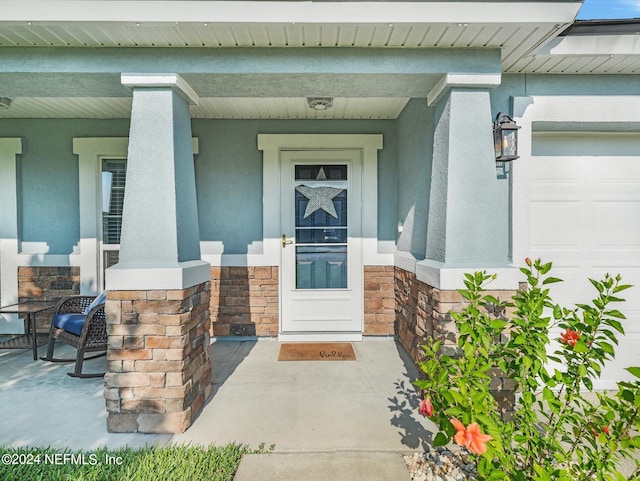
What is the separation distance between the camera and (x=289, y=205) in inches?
167

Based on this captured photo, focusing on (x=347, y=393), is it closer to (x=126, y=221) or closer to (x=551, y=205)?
(x=126, y=221)

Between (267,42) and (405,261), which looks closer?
(267,42)

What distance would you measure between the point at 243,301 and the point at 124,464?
2252 mm

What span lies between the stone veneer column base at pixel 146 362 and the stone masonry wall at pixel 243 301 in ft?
5.94

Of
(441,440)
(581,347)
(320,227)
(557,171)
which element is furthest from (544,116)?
(441,440)

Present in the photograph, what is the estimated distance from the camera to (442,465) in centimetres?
204

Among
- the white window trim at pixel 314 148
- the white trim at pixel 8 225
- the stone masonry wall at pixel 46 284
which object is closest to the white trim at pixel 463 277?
the white window trim at pixel 314 148

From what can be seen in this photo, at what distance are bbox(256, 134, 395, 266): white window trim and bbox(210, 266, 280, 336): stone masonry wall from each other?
0.71 ft

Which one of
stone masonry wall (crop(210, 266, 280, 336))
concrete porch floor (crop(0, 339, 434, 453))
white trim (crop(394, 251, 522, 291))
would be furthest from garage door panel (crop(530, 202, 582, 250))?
stone masonry wall (crop(210, 266, 280, 336))

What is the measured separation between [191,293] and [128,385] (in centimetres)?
70

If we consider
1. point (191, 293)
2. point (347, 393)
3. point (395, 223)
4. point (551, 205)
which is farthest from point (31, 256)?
point (551, 205)

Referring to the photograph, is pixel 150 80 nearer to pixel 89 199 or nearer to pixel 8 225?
pixel 89 199

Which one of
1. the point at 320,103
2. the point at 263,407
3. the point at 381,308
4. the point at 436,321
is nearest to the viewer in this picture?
the point at 436,321

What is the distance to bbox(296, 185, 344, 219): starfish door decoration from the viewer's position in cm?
428
